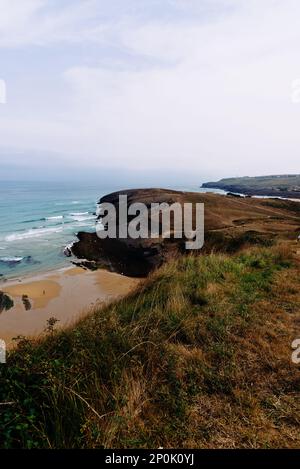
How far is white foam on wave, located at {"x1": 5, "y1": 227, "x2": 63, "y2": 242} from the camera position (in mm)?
43375

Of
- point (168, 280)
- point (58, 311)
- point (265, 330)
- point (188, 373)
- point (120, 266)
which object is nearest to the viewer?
point (188, 373)

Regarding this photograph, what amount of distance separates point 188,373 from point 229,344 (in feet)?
3.50

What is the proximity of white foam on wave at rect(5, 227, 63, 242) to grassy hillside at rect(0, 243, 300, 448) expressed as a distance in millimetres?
40979

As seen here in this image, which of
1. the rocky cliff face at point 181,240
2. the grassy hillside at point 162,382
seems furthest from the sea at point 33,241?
the grassy hillside at point 162,382

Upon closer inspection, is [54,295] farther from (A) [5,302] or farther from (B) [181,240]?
(B) [181,240]

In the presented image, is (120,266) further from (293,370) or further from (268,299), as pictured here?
(293,370)

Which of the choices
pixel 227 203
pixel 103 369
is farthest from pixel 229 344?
pixel 227 203

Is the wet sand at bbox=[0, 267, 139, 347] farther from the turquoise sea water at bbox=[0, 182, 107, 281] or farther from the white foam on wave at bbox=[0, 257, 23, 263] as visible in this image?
the white foam on wave at bbox=[0, 257, 23, 263]

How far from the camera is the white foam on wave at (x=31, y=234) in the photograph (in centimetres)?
4338

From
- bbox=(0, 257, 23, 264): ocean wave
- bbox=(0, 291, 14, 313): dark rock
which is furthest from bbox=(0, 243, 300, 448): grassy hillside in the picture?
bbox=(0, 257, 23, 264): ocean wave

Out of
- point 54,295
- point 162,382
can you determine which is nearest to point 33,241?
point 54,295

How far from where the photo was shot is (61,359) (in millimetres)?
4117

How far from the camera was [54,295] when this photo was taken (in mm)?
21969

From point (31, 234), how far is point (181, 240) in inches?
1014
